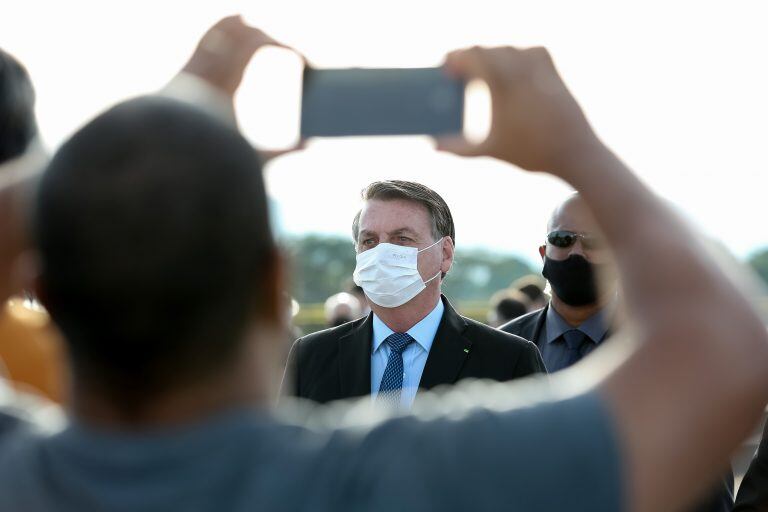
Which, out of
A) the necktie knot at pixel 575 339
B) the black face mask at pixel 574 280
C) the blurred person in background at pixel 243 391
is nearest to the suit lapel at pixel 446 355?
the necktie knot at pixel 575 339

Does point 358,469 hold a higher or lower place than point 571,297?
higher

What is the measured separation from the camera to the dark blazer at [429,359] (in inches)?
195

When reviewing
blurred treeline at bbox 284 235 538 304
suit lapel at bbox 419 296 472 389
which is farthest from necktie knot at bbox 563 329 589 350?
blurred treeline at bbox 284 235 538 304

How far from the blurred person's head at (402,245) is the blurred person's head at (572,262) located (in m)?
0.66

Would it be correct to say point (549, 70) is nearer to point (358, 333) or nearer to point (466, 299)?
point (358, 333)

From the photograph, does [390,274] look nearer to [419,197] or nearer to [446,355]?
[419,197]

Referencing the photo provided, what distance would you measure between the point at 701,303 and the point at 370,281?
13.9 feet

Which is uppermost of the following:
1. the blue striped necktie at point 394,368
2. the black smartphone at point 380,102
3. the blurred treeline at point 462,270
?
the black smartphone at point 380,102

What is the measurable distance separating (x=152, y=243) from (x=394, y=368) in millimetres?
3943

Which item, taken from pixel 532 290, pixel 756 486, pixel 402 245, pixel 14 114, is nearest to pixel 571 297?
pixel 402 245

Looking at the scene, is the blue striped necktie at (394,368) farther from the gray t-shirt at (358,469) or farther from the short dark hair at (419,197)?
the gray t-shirt at (358,469)

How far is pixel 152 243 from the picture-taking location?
48.9 inches

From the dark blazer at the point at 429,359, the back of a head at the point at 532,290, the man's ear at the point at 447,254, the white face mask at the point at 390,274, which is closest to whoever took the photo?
the dark blazer at the point at 429,359

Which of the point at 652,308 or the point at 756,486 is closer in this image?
the point at 652,308
